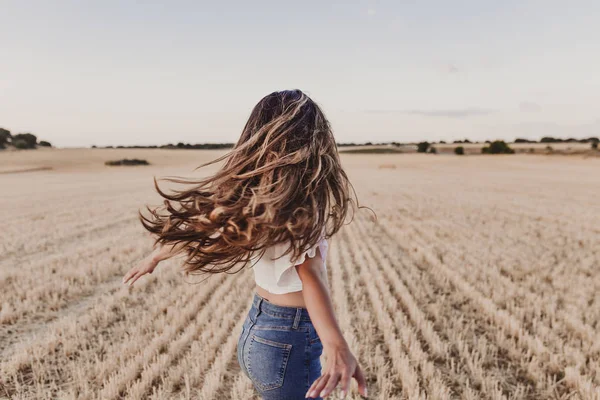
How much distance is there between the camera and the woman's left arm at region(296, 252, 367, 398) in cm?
148

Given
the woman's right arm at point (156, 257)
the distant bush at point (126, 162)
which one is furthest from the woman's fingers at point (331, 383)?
the distant bush at point (126, 162)

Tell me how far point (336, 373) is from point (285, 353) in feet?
1.22

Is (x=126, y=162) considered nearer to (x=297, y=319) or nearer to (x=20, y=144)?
(x=20, y=144)

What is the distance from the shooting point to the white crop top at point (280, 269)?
172cm

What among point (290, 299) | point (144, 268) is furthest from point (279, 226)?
point (144, 268)

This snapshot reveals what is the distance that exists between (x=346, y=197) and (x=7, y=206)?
19.2m

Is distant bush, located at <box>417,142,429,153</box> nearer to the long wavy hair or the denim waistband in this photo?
the long wavy hair

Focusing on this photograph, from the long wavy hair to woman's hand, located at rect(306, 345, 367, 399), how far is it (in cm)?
36

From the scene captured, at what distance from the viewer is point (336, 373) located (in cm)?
150

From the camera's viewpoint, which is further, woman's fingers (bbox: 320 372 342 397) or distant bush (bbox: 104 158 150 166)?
distant bush (bbox: 104 158 150 166)

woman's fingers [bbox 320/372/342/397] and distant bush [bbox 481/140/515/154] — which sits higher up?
distant bush [bbox 481/140/515/154]

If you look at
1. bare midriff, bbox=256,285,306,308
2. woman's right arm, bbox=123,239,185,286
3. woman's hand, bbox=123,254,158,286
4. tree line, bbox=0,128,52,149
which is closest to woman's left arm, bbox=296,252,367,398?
bare midriff, bbox=256,285,306,308

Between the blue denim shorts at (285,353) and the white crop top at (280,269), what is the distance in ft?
0.32

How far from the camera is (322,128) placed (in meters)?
1.87
